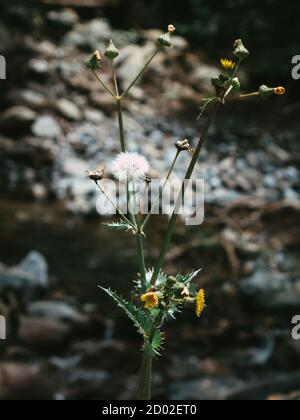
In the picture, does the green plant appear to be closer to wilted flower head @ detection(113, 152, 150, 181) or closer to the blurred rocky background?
wilted flower head @ detection(113, 152, 150, 181)

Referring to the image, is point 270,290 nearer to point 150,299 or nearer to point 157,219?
point 157,219

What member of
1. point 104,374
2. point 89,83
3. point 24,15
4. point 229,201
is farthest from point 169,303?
point 24,15

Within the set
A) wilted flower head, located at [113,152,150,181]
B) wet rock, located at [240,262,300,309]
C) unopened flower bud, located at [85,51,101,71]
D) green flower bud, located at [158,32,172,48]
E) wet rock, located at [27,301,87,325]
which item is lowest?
wilted flower head, located at [113,152,150,181]

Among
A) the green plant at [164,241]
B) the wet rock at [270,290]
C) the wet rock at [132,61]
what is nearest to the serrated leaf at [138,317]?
the green plant at [164,241]

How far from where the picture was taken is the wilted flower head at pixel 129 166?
147 centimetres

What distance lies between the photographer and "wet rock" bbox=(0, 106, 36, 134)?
9.08 meters

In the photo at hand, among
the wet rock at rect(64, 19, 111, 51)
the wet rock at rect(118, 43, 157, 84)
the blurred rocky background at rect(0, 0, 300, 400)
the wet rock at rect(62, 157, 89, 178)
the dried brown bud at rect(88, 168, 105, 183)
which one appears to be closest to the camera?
the dried brown bud at rect(88, 168, 105, 183)

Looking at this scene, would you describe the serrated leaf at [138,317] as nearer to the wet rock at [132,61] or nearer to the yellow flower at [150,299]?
the yellow flower at [150,299]

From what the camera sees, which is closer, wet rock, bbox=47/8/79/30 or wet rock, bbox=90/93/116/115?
wet rock, bbox=90/93/116/115

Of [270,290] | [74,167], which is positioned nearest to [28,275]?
[270,290]

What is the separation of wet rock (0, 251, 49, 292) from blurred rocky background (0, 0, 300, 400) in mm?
16

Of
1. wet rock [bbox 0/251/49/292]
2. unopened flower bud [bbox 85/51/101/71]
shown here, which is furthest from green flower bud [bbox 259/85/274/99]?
wet rock [bbox 0/251/49/292]

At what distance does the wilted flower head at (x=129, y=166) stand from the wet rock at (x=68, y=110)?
8559mm

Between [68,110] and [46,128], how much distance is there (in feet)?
2.55
